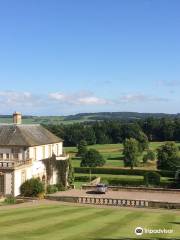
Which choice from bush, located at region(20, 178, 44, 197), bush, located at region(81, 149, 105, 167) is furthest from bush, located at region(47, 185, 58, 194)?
bush, located at region(81, 149, 105, 167)

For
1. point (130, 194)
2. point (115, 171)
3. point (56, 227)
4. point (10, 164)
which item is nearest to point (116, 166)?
point (115, 171)

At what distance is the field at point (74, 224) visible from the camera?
76.6ft

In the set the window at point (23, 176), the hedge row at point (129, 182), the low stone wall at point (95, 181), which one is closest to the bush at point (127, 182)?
the hedge row at point (129, 182)

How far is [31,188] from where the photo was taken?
4738 cm

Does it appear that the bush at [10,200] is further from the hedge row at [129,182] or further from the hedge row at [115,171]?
the hedge row at [115,171]

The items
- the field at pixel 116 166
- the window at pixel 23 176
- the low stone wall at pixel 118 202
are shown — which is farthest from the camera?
the field at pixel 116 166

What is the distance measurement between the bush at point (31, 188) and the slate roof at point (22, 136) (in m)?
4.44

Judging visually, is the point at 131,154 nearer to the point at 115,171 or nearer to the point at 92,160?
the point at 92,160

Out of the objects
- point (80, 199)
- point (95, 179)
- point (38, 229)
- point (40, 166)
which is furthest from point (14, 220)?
point (95, 179)

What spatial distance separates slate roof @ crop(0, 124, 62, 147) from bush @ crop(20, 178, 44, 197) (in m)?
4.44

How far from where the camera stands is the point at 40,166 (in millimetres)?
52188

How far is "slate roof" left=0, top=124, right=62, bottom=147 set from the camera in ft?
167

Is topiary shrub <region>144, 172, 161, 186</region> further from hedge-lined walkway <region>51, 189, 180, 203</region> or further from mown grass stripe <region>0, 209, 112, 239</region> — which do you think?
mown grass stripe <region>0, 209, 112, 239</region>

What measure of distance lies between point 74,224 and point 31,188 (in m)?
20.3
